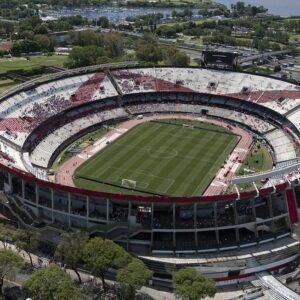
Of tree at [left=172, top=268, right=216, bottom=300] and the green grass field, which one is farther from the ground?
the green grass field

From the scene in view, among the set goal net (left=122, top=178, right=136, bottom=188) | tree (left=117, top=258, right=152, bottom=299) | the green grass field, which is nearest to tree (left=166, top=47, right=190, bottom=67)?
the green grass field

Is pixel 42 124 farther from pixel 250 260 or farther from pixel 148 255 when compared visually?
pixel 250 260

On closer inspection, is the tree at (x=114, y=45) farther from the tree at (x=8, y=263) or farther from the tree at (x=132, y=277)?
the tree at (x=132, y=277)

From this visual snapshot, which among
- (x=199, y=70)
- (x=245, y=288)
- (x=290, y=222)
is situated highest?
(x=199, y=70)

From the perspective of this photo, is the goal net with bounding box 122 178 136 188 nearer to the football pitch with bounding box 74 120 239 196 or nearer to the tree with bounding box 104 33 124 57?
the football pitch with bounding box 74 120 239 196

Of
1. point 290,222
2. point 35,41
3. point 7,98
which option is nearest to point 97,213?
point 290,222

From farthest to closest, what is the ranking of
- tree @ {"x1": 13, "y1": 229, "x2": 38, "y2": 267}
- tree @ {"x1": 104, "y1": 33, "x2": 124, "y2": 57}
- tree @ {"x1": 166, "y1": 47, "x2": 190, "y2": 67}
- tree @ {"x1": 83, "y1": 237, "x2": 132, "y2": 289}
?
tree @ {"x1": 104, "y1": 33, "x2": 124, "y2": 57} < tree @ {"x1": 166, "y1": 47, "x2": 190, "y2": 67} < tree @ {"x1": 13, "y1": 229, "x2": 38, "y2": 267} < tree @ {"x1": 83, "y1": 237, "x2": 132, "y2": 289}

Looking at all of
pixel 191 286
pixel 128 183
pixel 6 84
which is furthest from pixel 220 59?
pixel 191 286
